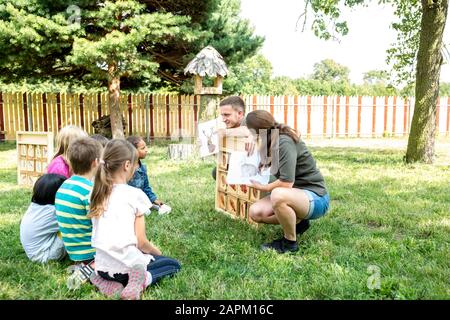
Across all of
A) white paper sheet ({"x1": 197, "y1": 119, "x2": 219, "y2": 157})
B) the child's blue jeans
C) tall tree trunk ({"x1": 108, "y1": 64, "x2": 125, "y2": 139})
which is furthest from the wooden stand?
tall tree trunk ({"x1": 108, "y1": 64, "x2": 125, "y2": 139})

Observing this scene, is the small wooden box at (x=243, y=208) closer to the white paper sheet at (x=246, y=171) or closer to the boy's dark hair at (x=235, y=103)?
the white paper sheet at (x=246, y=171)

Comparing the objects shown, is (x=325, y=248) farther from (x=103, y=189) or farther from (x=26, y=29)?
(x=26, y=29)

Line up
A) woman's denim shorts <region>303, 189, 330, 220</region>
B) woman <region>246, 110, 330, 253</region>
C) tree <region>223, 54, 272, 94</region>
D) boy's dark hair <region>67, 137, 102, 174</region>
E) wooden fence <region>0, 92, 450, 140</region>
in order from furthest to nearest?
tree <region>223, 54, 272, 94</region>, wooden fence <region>0, 92, 450, 140</region>, woman's denim shorts <region>303, 189, 330, 220</region>, woman <region>246, 110, 330, 253</region>, boy's dark hair <region>67, 137, 102, 174</region>

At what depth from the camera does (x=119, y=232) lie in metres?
2.67

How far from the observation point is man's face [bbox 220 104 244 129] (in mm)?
4449

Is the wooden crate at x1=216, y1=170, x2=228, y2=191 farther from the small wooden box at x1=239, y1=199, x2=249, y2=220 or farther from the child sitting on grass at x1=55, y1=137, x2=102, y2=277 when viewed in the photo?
the child sitting on grass at x1=55, y1=137, x2=102, y2=277

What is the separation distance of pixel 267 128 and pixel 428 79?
6.55m

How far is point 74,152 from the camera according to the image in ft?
10.1

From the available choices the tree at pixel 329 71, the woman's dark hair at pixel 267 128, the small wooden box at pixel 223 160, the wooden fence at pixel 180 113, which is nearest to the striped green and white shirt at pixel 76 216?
the woman's dark hair at pixel 267 128


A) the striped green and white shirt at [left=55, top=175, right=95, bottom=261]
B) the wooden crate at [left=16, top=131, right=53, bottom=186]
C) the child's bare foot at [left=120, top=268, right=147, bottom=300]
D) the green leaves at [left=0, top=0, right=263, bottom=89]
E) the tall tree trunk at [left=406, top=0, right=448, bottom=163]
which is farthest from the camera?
the green leaves at [left=0, top=0, right=263, bottom=89]

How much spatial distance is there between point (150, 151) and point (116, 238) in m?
9.15

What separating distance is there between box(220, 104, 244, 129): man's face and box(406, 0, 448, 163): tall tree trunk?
219 inches

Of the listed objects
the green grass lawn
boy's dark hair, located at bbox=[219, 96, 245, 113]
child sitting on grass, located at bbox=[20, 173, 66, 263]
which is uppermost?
boy's dark hair, located at bbox=[219, 96, 245, 113]

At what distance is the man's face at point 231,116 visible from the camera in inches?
175
